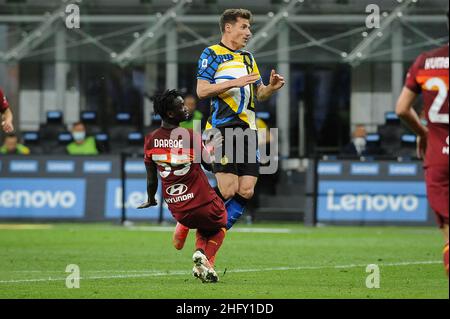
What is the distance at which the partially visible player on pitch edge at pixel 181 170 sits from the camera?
11.2m

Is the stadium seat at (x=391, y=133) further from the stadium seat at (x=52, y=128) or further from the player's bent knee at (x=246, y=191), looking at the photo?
the player's bent knee at (x=246, y=191)

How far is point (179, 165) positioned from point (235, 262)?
313 centimetres

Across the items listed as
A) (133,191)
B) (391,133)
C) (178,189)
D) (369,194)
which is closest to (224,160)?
(178,189)

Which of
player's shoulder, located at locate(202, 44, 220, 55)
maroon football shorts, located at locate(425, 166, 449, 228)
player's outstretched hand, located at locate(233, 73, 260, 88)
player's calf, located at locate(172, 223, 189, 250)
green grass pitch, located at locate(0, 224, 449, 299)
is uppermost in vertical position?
player's shoulder, located at locate(202, 44, 220, 55)

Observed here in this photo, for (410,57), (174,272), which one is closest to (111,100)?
(410,57)

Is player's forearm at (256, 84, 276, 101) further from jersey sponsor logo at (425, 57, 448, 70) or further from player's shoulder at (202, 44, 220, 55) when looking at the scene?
jersey sponsor logo at (425, 57, 448, 70)

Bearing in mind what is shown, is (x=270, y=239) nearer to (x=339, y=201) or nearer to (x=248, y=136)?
(x=339, y=201)

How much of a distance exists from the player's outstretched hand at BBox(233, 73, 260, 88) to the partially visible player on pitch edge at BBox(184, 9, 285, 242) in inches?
14.0

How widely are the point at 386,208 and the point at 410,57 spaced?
5.14 meters

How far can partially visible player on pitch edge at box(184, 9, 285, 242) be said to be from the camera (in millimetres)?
12000

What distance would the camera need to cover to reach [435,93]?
28.7 ft

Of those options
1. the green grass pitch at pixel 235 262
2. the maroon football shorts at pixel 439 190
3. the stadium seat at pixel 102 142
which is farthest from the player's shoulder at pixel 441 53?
the stadium seat at pixel 102 142

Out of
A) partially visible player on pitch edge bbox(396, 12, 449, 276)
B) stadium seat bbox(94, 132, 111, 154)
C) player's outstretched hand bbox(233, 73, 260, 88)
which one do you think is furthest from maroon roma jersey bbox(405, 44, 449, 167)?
stadium seat bbox(94, 132, 111, 154)

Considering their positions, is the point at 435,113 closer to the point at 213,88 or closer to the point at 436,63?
the point at 436,63
